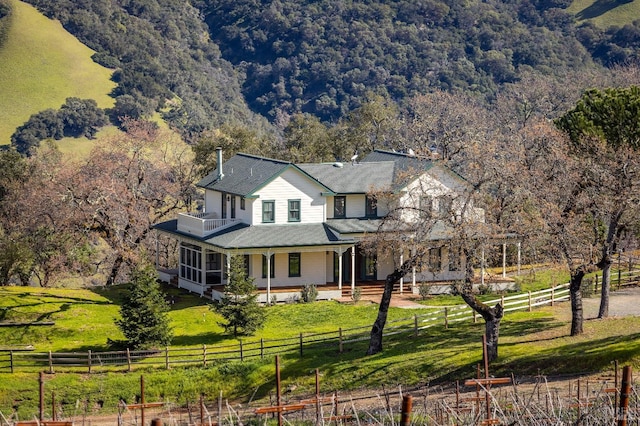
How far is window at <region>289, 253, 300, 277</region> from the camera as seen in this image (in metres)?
57.1

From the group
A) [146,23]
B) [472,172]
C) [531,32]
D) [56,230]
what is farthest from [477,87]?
[472,172]

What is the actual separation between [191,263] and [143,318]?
1320cm

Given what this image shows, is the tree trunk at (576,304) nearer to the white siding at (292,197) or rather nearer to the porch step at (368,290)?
the porch step at (368,290)

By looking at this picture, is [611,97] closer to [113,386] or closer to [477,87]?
[113,386]

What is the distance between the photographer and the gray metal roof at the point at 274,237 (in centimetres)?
5472

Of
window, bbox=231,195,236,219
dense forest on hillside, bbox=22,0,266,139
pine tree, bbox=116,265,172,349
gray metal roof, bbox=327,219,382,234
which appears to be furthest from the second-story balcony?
dense forest on hillside, bbox=22,0,266,139

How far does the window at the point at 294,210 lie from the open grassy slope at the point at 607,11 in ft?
352

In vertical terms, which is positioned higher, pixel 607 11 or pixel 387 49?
pixel 607 11

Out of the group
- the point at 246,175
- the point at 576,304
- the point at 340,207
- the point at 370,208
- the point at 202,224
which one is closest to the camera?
the point at 576,304

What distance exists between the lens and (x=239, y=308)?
47500 millimetres

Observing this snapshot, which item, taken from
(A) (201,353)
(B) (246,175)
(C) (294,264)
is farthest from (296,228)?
(A) (201,353)

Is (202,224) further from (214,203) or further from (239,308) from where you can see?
(239,308)

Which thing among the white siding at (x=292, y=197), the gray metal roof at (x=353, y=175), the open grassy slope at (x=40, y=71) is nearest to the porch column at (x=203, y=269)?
the white siding at (x=292, y=197)

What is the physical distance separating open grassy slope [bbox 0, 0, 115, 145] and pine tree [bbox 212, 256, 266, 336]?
77036mm
